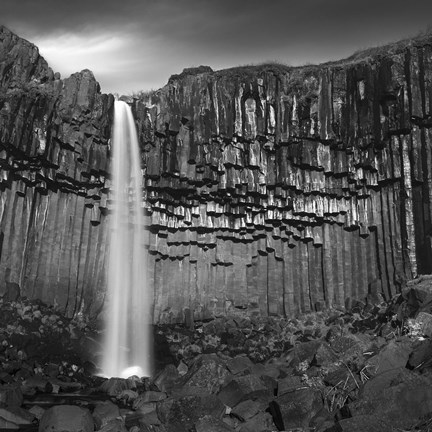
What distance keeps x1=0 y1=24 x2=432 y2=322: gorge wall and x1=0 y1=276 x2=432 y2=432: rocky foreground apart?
1.64 metres

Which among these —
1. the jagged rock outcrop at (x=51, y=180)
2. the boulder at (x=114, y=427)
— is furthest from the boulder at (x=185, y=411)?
the jagged rock outcrop at (x=51, y=180)

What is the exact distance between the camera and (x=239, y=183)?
2531cm

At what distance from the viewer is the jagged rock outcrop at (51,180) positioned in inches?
883


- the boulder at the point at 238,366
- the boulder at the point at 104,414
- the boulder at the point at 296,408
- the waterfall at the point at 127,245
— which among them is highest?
the waterfall at the point at 127,245

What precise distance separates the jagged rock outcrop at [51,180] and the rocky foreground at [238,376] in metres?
1.66

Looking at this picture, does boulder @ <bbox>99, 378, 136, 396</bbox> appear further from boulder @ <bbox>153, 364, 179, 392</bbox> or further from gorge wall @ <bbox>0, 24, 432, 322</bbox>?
gorge wall @ <bbox>0, 24, 432, 322</bbox>

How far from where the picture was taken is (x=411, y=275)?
22719 mm

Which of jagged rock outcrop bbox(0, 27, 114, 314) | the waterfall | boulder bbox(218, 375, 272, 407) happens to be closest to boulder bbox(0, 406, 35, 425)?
boulder bbox(218, 375, 272, 407)

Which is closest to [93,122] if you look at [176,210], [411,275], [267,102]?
[176,210]

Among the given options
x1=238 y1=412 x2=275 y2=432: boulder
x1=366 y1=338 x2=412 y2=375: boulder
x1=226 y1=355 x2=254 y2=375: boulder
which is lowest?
x1=238 y1=412 x2=275 y2=432: boulder

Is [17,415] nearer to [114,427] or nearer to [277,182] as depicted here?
[114,427]

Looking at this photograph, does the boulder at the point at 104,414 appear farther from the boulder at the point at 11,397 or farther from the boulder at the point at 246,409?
the boulder at the point at 246,409

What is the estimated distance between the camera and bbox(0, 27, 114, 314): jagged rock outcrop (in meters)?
22.4

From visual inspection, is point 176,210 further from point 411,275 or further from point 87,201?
point 411,275
